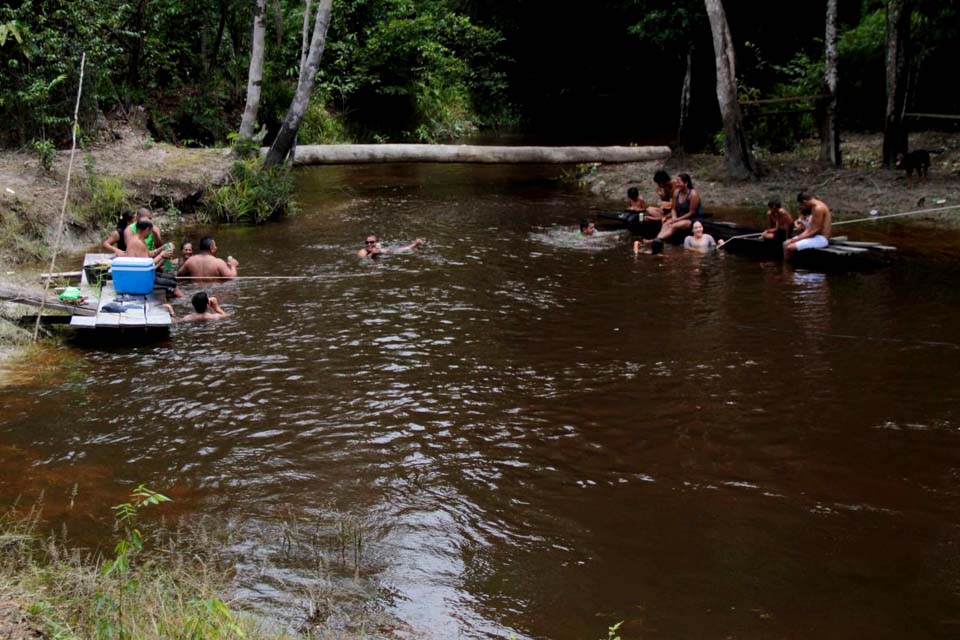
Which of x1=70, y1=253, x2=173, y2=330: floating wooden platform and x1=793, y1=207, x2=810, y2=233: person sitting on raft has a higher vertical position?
x1=793, y1=207, x2=810, y2=233: person sitting on raft

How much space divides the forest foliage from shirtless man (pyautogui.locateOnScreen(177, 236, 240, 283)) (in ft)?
14.7

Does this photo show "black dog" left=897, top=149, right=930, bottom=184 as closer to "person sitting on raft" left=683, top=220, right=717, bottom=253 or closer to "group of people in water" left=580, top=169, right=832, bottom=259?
"group of people in water" left=580, top=169, right=832, bottom=259

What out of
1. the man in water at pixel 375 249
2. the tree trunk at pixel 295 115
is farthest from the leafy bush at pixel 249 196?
the man in water at pixel 375 249

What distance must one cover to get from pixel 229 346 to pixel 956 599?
26.3ft

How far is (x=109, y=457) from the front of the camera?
771 cm

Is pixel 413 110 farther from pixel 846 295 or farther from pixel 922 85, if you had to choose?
pixel 846 295

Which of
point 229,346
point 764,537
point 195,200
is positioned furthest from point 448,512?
point 195,200

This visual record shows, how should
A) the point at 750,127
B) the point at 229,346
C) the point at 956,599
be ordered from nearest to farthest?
the point at 956,599, the point at 229,346, the point at 750,127

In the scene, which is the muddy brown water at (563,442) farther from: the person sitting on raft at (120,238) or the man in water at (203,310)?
the person sitting on raft at (120,238)

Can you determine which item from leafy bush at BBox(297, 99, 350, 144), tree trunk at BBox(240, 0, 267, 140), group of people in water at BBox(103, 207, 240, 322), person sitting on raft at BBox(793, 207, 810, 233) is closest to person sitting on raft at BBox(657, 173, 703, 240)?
person sitting on raft at BBox(793, 207, 810, 233)

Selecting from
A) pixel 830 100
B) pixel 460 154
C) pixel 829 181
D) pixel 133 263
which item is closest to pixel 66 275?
pixel 133 263

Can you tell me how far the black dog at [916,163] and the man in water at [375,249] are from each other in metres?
9.64

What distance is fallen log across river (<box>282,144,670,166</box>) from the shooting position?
23453mm

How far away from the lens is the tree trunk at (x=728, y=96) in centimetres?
1906
